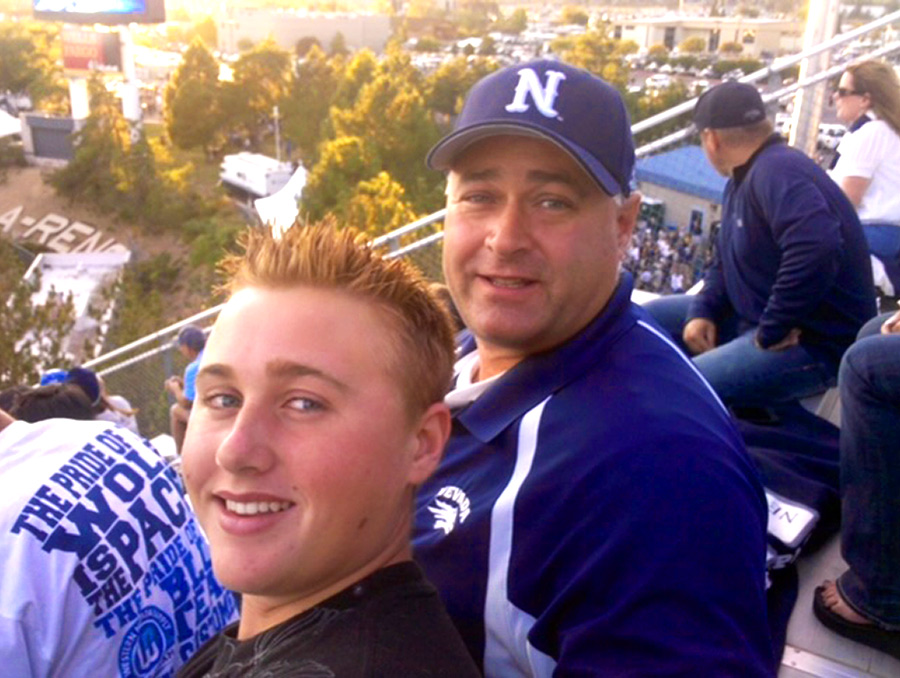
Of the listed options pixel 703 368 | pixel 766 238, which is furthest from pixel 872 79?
pixel 703 368

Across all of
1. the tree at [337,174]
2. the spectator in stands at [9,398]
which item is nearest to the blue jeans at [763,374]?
the spectator in stands at [9,398]

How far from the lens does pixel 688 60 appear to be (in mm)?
43156

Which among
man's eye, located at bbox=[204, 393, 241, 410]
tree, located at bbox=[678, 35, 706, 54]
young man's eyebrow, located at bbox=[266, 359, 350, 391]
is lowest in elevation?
tree, located at bbox=[678, 35, 706, 54]

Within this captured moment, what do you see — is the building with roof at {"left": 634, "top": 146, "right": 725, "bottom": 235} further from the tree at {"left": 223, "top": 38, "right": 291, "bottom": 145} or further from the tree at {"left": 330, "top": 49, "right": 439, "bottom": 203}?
the tree at {"left": 223, "top": 38, "right": 291, "bottom": 145}

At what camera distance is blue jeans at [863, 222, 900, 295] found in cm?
421

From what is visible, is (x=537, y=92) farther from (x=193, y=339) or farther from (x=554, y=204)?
(x=193, y=339)

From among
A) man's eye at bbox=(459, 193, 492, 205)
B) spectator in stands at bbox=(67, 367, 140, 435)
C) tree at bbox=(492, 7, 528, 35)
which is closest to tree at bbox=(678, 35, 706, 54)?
tree at bbox=(492, 7, 528, 35)

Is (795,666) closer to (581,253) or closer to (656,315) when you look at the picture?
(581,253)

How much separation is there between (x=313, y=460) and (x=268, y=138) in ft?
145

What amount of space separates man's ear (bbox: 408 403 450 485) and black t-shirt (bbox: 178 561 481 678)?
14 centimetres

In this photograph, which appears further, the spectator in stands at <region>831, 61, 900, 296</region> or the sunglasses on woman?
the sunglasses on woman

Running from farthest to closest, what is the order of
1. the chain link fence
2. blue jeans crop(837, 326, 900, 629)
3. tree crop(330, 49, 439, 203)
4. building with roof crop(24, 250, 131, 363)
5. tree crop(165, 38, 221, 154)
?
1. tree crop(165, 38, 221, 154)
2. tree crop(330, 49, 439, 203)
3. building with roof crop(24, 250, 131, 363)
4. the chain link fence
5. blue jeans crop(837, 326, 900, 629)

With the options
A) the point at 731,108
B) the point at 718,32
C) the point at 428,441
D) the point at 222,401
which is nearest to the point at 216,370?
the point at 222,401

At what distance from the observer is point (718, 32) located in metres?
40.9
